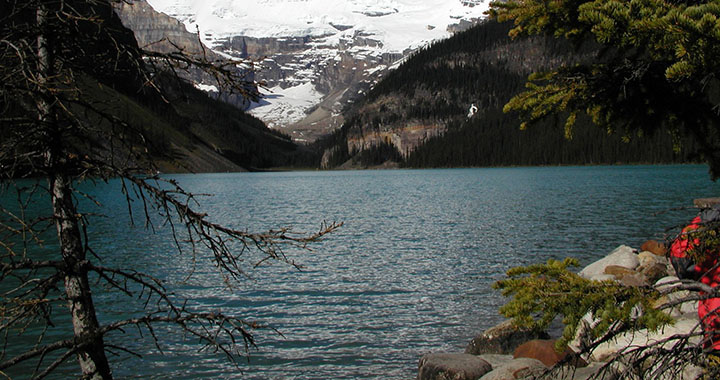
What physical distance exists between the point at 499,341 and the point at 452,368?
10.0 ft

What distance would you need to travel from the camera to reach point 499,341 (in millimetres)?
15328

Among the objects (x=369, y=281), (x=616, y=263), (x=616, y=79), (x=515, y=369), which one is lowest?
(x=369, y=281)

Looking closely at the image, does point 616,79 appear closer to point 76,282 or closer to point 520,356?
point 76,282

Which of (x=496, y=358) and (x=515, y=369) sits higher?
(x=515, y=369)

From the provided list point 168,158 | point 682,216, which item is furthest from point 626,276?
point 682,216

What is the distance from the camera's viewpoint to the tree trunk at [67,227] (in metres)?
5.33

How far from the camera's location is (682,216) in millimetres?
43562

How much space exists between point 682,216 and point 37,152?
48.4 m

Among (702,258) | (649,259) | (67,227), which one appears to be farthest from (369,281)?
(702,258)

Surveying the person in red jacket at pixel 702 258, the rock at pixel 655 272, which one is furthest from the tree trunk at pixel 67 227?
Answer: the rock at pixel 655 272

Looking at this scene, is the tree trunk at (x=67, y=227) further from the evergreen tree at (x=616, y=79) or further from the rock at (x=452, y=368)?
the rock at (x=452, y=368)

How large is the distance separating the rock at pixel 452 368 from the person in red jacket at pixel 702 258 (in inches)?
321

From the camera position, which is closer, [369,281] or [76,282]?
[76,282]

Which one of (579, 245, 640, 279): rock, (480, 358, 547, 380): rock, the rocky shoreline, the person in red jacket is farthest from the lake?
(579, 245, 640, 279): rock
